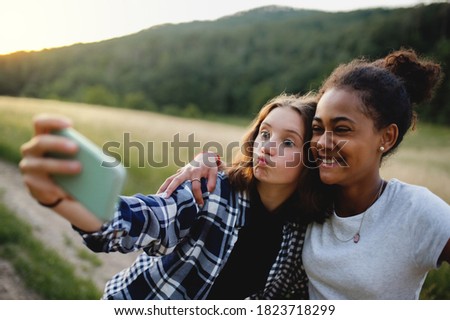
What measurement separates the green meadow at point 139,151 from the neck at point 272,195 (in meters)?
0.40

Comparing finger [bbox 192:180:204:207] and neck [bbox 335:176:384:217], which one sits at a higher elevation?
finger [bbox 192:180:204:207]

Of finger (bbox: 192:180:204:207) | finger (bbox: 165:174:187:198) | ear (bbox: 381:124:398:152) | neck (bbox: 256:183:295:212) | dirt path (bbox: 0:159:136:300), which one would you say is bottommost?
dirt path (bbox: 0:159:136:300)

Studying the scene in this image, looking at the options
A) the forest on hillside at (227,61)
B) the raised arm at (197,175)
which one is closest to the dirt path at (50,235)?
the forest on hillside at (227,61)

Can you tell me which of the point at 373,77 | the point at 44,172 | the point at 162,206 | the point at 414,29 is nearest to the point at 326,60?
the point at 414,29

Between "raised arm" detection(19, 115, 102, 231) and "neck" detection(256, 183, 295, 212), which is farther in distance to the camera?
"neck" detection(256, 183, 295, 212)

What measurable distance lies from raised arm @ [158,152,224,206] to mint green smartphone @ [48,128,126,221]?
0.51 m

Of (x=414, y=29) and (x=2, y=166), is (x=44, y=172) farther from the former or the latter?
(x=414, y=29)

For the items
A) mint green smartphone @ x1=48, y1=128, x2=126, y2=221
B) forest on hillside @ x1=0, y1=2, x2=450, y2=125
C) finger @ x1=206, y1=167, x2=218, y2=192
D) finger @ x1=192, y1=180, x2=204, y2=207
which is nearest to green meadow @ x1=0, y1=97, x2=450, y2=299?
forest on hillside @ x1=0, y1=2, x2=450, y2=125

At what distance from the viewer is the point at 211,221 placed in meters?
1.63

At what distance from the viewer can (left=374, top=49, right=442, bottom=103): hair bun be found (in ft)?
5.81

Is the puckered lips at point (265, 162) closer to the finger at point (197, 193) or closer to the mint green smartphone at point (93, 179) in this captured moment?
the finger at point (197, 193)

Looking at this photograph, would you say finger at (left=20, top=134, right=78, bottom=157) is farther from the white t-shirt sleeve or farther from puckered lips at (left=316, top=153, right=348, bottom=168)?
the white t-shirt sleeve

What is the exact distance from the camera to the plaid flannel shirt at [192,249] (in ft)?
Result: 4.73

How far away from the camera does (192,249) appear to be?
1.62 meters
